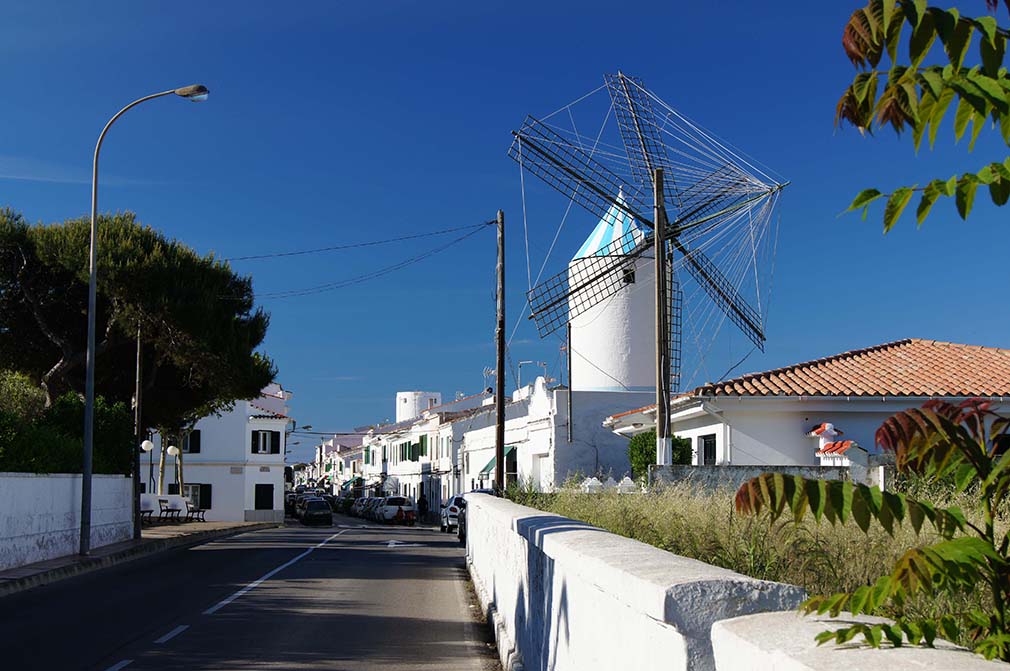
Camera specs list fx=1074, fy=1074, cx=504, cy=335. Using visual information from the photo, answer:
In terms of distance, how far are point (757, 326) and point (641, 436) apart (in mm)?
6047

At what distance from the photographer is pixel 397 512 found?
66750mm

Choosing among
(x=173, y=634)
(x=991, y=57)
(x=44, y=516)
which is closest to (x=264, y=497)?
(x=44, y=516)

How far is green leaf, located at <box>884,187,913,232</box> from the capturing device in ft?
10.1

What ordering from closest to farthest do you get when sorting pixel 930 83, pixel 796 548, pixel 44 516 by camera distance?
pixel 930 83 → pixel 796 548 → pixel 44 516

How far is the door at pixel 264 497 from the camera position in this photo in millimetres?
76375

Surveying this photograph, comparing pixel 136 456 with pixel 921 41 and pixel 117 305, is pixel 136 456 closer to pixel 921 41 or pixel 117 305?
pixel 117 305

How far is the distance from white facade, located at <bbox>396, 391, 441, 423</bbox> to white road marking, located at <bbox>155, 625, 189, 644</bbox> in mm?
112121

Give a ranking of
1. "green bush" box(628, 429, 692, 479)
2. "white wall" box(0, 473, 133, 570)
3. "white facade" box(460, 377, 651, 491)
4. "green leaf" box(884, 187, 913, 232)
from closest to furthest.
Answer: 1. "green leaf" box(884, 187, 913, 232)
2. "white wall" box(0, 473, 133, 570)
3. "green bush" box(628, 429, 692, 479)
4. "white facade" box(460, 377, 651, 491)

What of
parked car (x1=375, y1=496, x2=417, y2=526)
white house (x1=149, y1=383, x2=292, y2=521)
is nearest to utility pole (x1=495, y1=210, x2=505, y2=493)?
parked car (x1=375, y1=496, x2=417, y2=526)

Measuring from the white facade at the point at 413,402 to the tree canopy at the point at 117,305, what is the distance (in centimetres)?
8788

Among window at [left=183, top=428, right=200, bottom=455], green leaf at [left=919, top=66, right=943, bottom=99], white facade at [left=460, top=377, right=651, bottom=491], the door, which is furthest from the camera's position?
the door

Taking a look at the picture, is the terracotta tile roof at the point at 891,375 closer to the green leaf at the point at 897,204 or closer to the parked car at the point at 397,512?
the green leaf at the point at 897,204

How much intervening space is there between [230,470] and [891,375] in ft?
183

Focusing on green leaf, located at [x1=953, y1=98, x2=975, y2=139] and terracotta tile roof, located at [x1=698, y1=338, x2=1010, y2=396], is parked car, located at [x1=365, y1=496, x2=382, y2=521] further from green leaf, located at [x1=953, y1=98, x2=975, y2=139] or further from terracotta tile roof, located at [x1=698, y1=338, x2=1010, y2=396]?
green leaf, located at [x1=953, y1=98, x2=975, y2=139]
